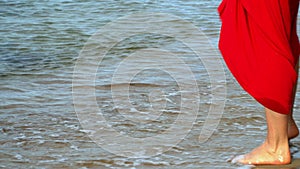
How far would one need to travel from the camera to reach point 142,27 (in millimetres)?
6164

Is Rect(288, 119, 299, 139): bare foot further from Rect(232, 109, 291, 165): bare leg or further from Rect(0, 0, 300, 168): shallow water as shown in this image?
Rect(232, 109, 291, 165): bare leg

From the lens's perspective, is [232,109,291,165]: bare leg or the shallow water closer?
[232,109,291,165]: bare leg

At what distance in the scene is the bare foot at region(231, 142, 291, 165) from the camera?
301 cm

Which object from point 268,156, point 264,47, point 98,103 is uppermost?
point 264,47

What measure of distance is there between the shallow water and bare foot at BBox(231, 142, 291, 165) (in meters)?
0.09

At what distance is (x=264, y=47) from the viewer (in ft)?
9.36

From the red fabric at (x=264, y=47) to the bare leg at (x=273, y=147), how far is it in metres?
0.07

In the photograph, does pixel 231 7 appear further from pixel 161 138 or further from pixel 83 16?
pixel 83 16

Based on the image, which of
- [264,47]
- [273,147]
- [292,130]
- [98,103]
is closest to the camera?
[264,47]

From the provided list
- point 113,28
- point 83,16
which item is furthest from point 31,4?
point 113,28

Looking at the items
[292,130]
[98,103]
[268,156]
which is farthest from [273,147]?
[98,103]

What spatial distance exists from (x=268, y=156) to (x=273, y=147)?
0.05m

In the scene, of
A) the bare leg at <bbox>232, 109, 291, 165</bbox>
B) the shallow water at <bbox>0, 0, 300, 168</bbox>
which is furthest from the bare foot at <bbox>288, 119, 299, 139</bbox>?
the bare leg at <bbox>232, 109, 291, 165</bbox>

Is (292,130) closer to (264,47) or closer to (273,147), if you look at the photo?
(273,147)
